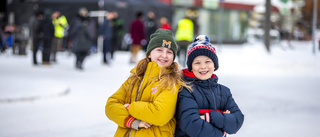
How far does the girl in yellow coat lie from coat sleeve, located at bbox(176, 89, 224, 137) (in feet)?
0.22

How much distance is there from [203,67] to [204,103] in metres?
0.24

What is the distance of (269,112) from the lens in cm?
616

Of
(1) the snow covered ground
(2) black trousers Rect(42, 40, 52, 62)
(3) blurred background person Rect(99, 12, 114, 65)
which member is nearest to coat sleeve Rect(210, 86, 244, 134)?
(1) the snow covered ground

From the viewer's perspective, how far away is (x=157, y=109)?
248 centimetres

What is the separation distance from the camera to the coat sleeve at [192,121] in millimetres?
2455

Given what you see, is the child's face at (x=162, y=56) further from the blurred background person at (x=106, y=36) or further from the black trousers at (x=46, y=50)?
the blurred background person at (x=106, y=36)

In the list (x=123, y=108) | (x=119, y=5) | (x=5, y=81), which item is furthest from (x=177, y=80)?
(x=119, y=5)

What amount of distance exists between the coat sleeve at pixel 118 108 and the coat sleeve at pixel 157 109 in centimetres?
6

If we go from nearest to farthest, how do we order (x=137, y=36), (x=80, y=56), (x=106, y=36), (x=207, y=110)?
(x=207, y=110) → (x=80, y=56) → (x=106, y=36) → (x=137, y=36)

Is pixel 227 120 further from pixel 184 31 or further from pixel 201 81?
pixel 184 31

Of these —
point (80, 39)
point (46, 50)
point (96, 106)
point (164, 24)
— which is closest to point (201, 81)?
point (96, 106)

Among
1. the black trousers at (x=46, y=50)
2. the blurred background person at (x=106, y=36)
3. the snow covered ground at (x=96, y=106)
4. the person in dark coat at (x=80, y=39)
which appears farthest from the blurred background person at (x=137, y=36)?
the snow covered ground at (x=96, y=106)

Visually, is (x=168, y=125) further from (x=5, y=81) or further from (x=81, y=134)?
(x=5, y=81)

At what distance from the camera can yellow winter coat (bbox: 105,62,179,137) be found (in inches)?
98.0
